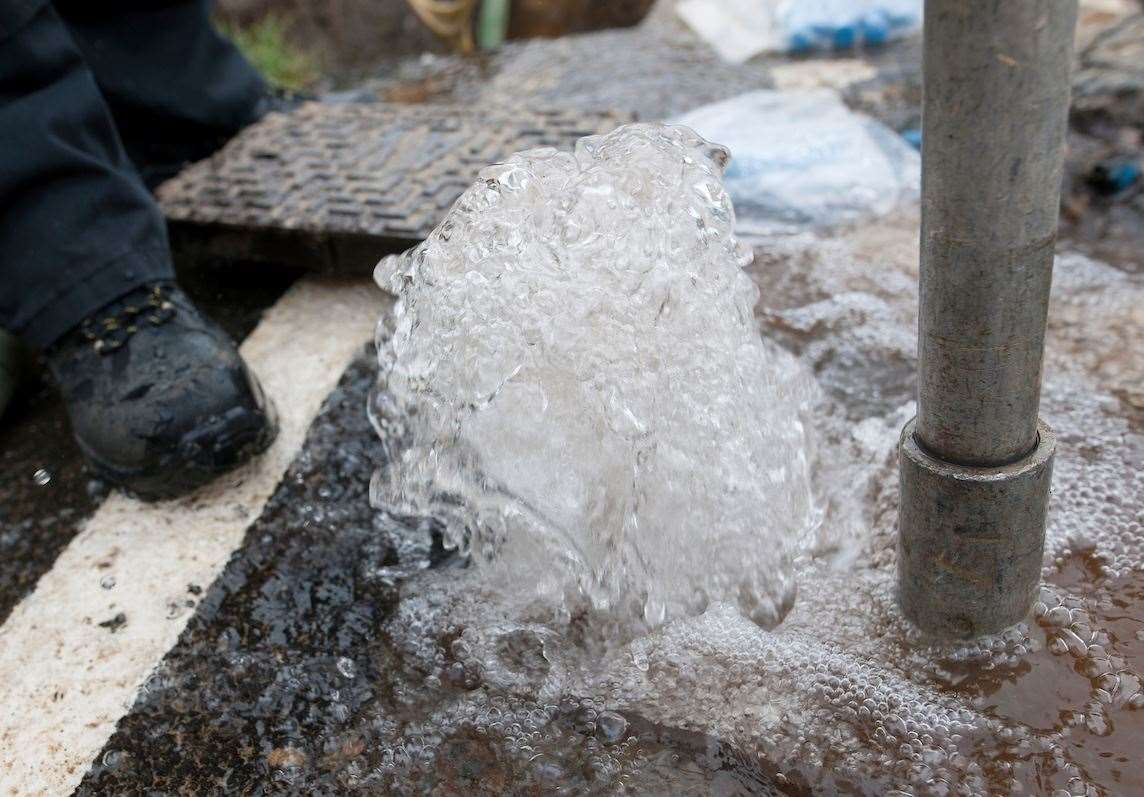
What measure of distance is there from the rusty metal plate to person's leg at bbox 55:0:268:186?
0.10 meters

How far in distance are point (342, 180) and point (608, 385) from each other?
111 cm

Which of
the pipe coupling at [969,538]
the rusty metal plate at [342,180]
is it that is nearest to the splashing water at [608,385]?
the pipe coupling at [969,538]

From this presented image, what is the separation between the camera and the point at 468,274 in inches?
57.6

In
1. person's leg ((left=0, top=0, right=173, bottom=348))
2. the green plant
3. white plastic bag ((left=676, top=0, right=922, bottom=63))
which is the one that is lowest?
the green plant

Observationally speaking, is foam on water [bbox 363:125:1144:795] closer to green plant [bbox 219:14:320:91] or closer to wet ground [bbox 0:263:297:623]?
wet ground [bbox 0:263:297:623]

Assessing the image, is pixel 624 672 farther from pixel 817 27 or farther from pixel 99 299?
pixel 817 27

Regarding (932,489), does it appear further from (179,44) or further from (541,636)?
(179,44)

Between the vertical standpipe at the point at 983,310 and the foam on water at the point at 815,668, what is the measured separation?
0.10 m

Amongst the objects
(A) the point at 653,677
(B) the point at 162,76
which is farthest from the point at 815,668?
(B) the point at 162,76

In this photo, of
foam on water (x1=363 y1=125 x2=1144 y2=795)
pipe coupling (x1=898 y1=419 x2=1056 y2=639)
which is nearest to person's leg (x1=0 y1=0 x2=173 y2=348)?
foam on water (x1=363 y1=125 x2=1144 y2=795)

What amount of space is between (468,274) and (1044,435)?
80cm

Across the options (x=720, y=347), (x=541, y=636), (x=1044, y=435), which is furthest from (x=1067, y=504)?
(x=541, y=636)

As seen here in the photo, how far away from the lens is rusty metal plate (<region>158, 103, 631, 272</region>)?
210 cm

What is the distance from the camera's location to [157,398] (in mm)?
1620
